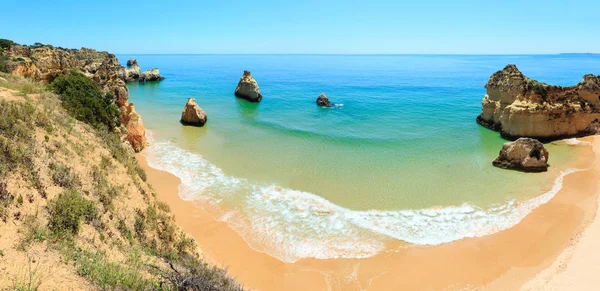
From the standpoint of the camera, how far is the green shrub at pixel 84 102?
12969 mm

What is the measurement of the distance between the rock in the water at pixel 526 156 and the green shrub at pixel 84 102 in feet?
79.3

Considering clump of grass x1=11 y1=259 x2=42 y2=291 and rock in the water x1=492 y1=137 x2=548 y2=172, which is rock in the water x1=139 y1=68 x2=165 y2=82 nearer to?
rock in the water x1=492 y1=137 x2=548 y2=172

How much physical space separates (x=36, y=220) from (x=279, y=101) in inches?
1607

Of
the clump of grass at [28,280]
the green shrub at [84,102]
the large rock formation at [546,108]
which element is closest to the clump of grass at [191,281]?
the clump of grass at [28,280]

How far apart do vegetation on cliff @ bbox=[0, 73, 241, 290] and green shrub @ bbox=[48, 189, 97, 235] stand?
0.02 m

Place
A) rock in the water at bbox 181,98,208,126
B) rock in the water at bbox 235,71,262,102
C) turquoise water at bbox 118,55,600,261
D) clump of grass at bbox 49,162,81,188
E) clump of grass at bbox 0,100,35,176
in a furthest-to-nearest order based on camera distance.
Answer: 1. rock in the water at bbox 235,71,262,102
2. rock in the water at bbox 181,98,208,126
3. turquoise water at bbox 118,55,600,261
4. clump of grass at bbox 49,162,81,188
5. clump of grass at bbox 0,100,35,176

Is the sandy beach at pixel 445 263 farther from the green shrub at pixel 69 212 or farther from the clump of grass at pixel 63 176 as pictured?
the clump of grass at pixel 63 176

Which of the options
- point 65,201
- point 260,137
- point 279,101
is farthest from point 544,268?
point 279,101

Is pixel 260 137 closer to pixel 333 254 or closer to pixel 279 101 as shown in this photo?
pixel 333 254

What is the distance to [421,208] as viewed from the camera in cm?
1551

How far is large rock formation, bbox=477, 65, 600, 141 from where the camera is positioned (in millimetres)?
26719

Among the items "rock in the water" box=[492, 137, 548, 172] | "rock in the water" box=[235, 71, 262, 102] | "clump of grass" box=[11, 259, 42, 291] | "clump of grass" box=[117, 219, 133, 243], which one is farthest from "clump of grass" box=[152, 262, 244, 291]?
"rock in the water" box=[235, 71, 262, 102]

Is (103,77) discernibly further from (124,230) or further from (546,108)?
(546,108)

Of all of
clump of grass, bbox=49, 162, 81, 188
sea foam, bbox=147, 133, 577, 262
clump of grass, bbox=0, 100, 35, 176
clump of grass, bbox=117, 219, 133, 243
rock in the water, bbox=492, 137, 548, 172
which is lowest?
sea foam, bbox=147, 133, 577, 262
